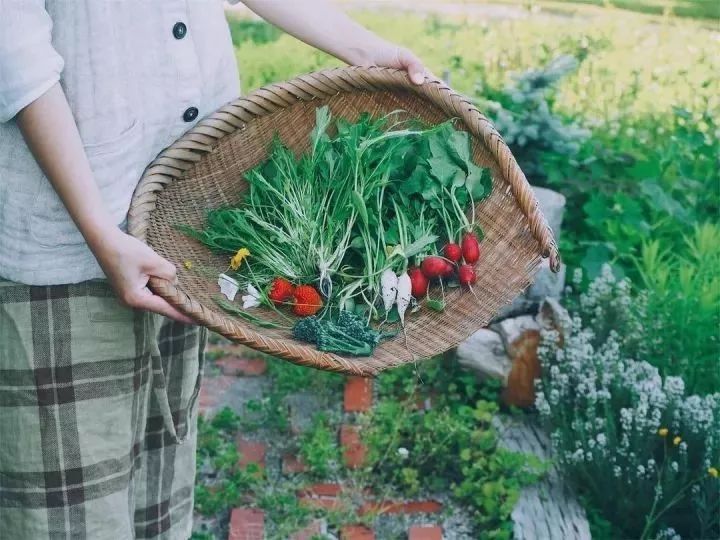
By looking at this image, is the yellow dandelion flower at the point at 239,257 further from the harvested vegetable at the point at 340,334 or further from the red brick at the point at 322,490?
the red brick at the point at 322,490

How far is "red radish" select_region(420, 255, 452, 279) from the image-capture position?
6.41 ft

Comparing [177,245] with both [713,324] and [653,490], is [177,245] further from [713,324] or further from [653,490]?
[713,324]

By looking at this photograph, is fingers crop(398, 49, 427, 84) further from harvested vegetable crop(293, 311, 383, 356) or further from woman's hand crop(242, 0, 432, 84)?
harvested vegetable crop(293, 311, 383, 356)

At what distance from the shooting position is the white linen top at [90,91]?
149 centimetres

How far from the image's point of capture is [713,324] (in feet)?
9.26

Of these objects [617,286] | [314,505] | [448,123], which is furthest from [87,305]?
[617,286]

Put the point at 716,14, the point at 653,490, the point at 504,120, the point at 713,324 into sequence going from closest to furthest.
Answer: the point at 653,490
the point at 713,324
the point at 504,120
the point at 716,14

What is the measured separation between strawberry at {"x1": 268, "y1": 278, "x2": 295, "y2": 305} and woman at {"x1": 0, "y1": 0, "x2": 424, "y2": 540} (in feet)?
0.71

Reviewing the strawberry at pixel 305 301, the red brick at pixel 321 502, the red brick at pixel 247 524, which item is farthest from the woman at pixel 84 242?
the red brick at pixel 321 502

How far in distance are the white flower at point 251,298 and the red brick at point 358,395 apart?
1.22m

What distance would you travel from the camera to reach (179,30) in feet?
5.59

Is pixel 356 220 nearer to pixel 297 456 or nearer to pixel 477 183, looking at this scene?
pixel 477 183

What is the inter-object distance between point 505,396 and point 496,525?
532 millimetres

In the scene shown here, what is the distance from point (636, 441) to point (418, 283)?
969 mm
